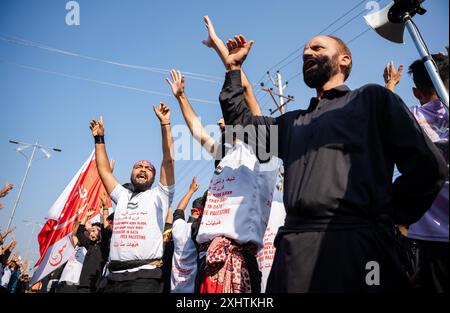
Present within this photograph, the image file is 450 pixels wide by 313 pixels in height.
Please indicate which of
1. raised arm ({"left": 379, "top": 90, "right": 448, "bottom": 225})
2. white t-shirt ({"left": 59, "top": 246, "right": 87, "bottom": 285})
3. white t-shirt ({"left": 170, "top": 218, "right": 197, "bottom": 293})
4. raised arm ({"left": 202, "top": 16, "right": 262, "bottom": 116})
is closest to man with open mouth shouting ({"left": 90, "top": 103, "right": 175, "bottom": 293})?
white t-shirt ({"left": 170, "top": 218, "right": 197, "bottom": 293})

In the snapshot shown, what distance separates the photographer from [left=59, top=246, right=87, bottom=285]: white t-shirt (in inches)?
219

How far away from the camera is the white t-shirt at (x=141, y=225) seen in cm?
339

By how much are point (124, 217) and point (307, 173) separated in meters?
2.56

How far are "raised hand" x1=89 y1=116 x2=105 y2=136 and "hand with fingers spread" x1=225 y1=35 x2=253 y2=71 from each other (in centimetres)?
293

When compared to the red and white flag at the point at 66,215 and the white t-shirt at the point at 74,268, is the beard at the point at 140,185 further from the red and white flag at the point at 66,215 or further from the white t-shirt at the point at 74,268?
the red and white flag at the point at 66,215

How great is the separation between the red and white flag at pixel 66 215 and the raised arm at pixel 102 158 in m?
2.36

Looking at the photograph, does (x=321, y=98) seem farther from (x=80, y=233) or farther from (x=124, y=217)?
(x=80, y=233)

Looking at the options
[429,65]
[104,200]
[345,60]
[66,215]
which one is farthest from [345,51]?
[66,215]

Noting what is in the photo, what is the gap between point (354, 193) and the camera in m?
1.48

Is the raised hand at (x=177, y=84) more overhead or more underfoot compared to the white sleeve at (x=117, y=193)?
more overhead

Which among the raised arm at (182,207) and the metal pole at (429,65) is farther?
the raised arm at (182,207)

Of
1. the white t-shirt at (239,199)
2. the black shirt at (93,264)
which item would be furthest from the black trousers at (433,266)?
the black shirt at (93,264)

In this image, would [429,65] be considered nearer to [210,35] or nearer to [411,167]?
[411,167]

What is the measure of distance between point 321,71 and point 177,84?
189 cm
